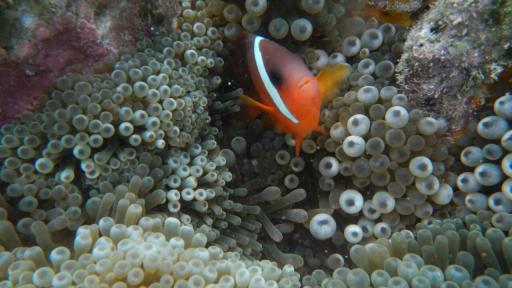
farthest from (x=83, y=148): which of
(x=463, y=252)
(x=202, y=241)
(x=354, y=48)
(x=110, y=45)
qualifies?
(x=463, y=252)

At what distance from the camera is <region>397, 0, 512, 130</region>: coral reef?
5.59 ft

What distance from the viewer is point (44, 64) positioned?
1450mm

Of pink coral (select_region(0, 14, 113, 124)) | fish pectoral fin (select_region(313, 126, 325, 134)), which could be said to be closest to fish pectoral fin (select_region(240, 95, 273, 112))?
fish pectoral fin (select_region(313, 126, 325, 134))

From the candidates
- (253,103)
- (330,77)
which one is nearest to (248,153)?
(253,103)

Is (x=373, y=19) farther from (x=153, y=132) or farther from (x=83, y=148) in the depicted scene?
(x=83, y=148)

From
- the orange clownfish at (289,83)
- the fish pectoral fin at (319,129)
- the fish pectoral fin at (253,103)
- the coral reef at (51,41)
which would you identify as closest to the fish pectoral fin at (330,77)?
the orange clownfish at (289,83)

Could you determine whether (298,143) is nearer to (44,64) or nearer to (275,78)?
(275,78)

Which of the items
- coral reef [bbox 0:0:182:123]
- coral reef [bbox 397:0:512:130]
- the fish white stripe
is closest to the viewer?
coral reef [bbox 0:0:182:123]

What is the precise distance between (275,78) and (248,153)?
1.41 ft

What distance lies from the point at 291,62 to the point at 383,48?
0.56m

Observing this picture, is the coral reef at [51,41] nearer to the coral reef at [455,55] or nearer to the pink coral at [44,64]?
the pink coral at [44,64]

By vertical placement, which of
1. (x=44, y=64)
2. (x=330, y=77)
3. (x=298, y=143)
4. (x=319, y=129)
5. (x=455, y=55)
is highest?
(x=455, y=55)

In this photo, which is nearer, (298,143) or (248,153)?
(298,143)

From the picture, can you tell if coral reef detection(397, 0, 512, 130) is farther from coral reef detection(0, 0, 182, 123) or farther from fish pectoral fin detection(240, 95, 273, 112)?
coral reef detection(0, 0, 182, 123)
